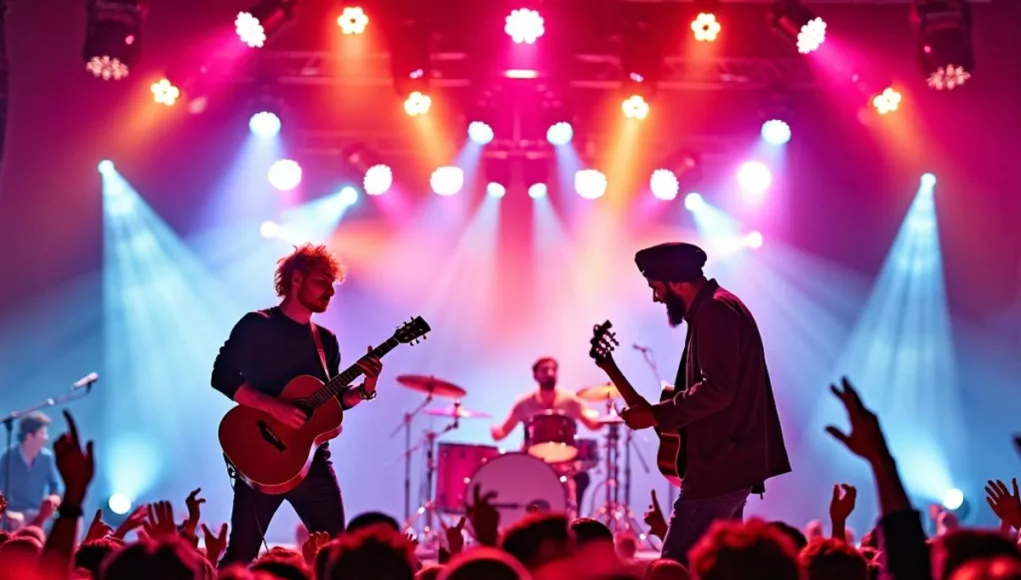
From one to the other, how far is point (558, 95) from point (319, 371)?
6.95 m

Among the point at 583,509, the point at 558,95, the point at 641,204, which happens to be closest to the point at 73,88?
the point at 558,95

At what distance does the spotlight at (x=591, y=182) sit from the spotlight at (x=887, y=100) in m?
3.06

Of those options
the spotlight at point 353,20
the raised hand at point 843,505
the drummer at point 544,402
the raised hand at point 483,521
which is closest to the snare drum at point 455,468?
→ the drummer at point 544,402

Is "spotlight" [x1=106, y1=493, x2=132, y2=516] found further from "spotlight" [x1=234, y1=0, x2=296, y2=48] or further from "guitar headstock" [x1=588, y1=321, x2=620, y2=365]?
"guitar headstock" [x1=588, y1=321, x2=620, y2=365]

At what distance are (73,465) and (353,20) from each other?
8696 mm

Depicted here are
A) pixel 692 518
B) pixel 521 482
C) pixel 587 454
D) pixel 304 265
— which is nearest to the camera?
pixel 692 518

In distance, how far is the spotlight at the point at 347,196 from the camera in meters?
14.1

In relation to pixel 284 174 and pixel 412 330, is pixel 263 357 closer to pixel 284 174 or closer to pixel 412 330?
pixel 412 330

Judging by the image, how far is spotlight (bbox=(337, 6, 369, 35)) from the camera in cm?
1147

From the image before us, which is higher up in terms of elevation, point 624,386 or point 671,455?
point 624,386

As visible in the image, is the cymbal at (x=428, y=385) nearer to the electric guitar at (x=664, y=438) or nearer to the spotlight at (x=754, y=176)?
the spotlight at (x=754, y=176)

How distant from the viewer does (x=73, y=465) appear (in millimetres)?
3398

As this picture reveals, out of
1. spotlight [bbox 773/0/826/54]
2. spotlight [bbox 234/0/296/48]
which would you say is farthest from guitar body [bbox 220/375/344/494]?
spotlight [bbox 773/0/826/54]

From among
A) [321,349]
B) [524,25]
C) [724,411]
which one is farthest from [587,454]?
→ [724,411]
